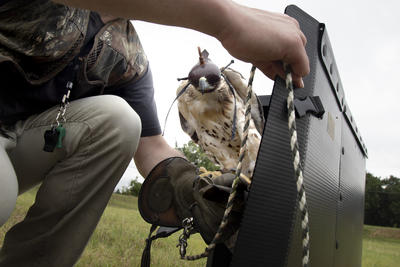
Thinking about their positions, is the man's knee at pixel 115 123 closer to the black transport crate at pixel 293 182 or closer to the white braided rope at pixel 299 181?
the black transport crate at pixel 293 182

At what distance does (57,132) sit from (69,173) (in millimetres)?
132

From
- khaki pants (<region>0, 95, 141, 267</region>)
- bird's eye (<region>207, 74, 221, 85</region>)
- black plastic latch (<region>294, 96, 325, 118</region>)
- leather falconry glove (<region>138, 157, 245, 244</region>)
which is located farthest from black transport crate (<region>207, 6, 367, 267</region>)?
bird's eye (<region>207, 74, 221, 85</region>)

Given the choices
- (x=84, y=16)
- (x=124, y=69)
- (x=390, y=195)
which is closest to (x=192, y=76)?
(x=124, y=69)

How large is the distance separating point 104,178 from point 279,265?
0.61m

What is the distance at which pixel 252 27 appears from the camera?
22.0 inches

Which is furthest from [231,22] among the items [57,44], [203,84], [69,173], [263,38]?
[203,84]

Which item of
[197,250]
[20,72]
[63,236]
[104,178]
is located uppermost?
[20,72]

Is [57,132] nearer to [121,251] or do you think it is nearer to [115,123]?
[115,123]

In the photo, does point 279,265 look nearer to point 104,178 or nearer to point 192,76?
point 104,178

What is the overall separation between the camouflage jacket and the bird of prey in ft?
3.09

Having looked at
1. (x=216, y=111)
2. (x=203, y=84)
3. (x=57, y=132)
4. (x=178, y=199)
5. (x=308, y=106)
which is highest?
(x=203, y=84)

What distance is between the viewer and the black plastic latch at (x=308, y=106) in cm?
69

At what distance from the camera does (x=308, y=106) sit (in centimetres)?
71

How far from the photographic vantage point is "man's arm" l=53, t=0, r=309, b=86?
20.5 inches
